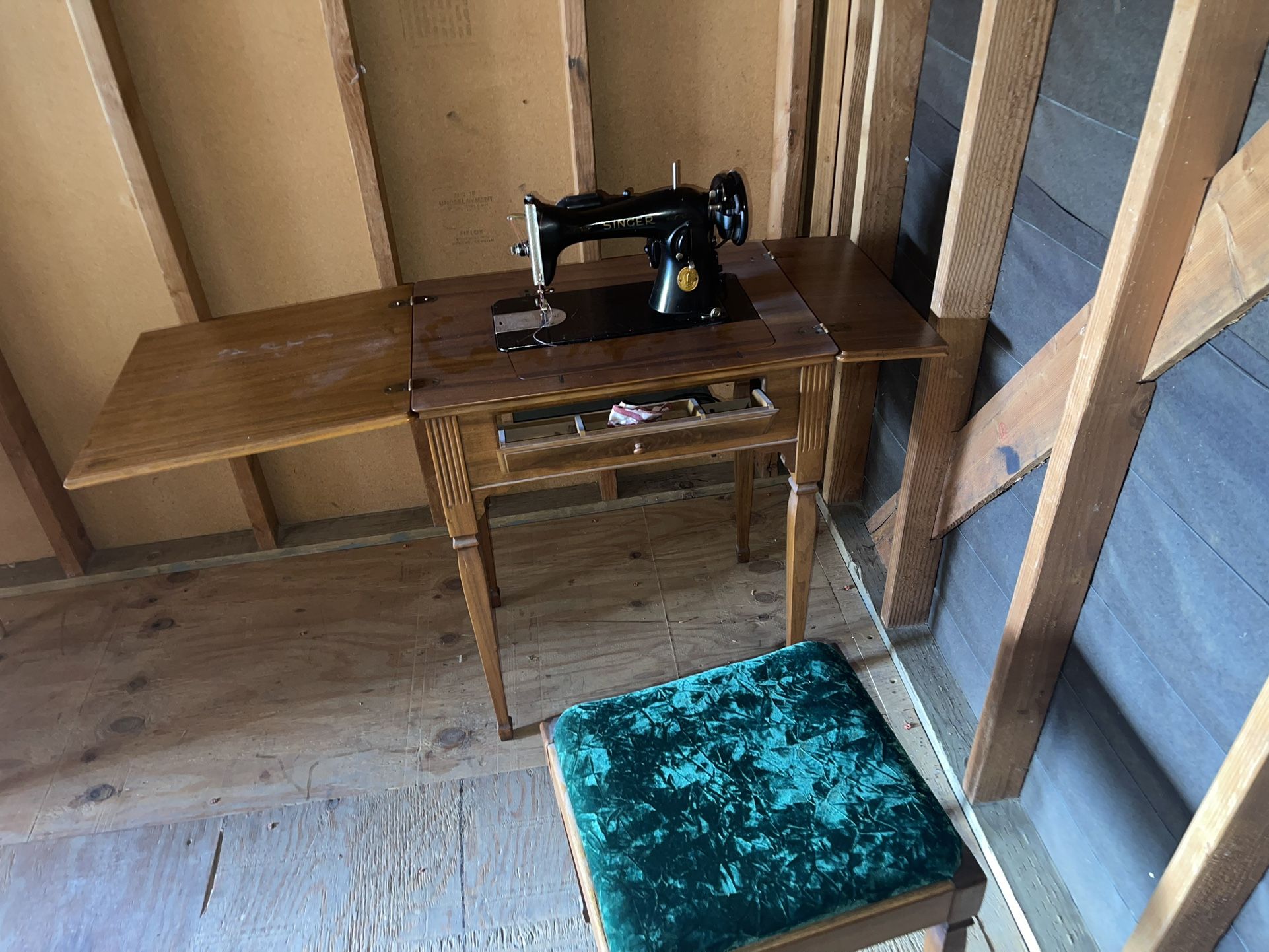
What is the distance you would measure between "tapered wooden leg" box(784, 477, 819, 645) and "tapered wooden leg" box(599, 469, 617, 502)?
755mm

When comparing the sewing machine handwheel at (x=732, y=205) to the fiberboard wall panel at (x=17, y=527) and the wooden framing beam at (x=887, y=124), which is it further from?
the fiberboard wall panel at (x=17, y=527)

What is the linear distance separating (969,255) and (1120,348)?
1.62 feet

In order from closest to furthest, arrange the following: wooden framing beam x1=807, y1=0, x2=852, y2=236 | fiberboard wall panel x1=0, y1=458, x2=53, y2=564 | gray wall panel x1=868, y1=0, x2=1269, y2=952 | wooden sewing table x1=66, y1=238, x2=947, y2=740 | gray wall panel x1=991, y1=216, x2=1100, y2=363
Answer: gray wall panel x1=868, y1=0, x2=1269, y2=952, gray wall panel x1=991, y1=216, x2=1100, y2=363, wooden sewing table x1=66, y1=238, x2=947, y2=740, wooden framing beam x1=807, y1=0, x2=852, y2=236, fiberboard wall panel x1=0, y1=458, x2=53, y2=564

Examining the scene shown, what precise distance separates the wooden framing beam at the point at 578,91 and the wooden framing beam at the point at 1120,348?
1.15 metres

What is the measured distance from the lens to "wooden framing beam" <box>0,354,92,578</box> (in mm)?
2213

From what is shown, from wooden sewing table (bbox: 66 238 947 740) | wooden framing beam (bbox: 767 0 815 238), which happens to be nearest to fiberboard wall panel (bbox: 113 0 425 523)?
wooden sewing table (bbox: 66 238 947 740)

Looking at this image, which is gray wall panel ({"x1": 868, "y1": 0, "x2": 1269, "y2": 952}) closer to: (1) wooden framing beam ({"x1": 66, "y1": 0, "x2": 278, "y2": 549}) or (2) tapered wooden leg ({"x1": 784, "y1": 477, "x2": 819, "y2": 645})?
(2) tapered wooden leg ({"x1": 784, "y1": 477, "x2": 819, "y2": 645})

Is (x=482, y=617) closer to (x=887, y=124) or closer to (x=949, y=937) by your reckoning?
(x=949, y=937)

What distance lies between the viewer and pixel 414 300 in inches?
75.1

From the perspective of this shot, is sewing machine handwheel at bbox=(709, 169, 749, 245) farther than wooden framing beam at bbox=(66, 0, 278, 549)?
No

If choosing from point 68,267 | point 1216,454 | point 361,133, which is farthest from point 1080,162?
point 68,267

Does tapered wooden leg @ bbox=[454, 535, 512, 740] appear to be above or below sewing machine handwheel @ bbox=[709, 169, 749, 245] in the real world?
below

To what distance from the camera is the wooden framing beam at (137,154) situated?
181cm

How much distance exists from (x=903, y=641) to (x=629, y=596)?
667 mm
